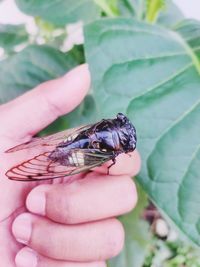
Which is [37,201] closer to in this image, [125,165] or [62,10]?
[125,165]

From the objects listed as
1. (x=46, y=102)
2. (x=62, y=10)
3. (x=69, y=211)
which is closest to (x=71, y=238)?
(x=69, y=211)

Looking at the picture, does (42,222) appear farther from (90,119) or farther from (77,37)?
(77,37)

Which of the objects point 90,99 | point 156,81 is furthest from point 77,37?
point 156,81

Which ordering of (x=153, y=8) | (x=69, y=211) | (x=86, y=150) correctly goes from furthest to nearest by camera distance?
(x=153, y=8)
(x=69, y=211)
(x=86, y=150)

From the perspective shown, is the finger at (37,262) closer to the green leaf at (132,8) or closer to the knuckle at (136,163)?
the knuckle at (136,163)

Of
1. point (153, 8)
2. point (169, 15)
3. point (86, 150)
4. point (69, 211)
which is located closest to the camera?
point (86, 150)

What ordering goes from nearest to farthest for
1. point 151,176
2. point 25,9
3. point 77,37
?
point 151,176
point 25,9
point 77,37
